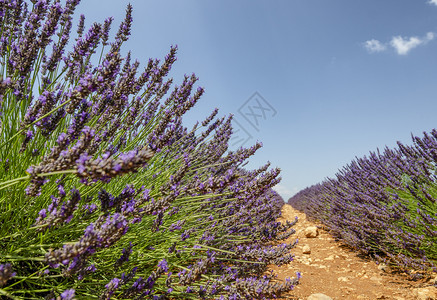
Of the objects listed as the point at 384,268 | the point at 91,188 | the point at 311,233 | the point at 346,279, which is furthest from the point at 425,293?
the point at 311,233

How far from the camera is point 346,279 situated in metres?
3.02

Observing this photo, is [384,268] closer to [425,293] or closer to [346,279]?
[346,279]

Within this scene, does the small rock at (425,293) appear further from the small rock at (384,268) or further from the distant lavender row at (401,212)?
the small rock at (384,268)

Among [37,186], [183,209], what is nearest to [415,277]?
[183,209]

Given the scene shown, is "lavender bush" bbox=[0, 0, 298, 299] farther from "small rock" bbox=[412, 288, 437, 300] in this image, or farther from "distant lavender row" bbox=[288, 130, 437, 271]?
"distant lavender row" bbox=[288, 130, 437, 271]

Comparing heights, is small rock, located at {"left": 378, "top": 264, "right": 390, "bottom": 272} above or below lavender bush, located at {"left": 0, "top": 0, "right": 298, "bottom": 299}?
above

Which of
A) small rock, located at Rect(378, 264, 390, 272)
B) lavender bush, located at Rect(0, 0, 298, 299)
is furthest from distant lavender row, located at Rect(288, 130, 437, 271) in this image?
lavender bush, located at Rect(0, 0, 298, 299)

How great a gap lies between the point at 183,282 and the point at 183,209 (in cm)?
92

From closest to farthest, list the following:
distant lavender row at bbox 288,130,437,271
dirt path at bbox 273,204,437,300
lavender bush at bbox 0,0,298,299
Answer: lavender bush at bbox 0,0,298,299, dirt path at bbox 273,204,437,300, distant lavender row at bbox 288,130,437,271

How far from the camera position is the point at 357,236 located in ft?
13.1

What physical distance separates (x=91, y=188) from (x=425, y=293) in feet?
9.23

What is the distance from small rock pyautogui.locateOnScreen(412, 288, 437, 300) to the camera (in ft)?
7.31

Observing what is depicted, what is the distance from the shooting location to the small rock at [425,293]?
223 cm

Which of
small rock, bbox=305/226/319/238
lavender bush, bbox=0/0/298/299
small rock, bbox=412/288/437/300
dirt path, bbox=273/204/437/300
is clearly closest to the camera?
lavender bush, bbox=0/0/298/299
